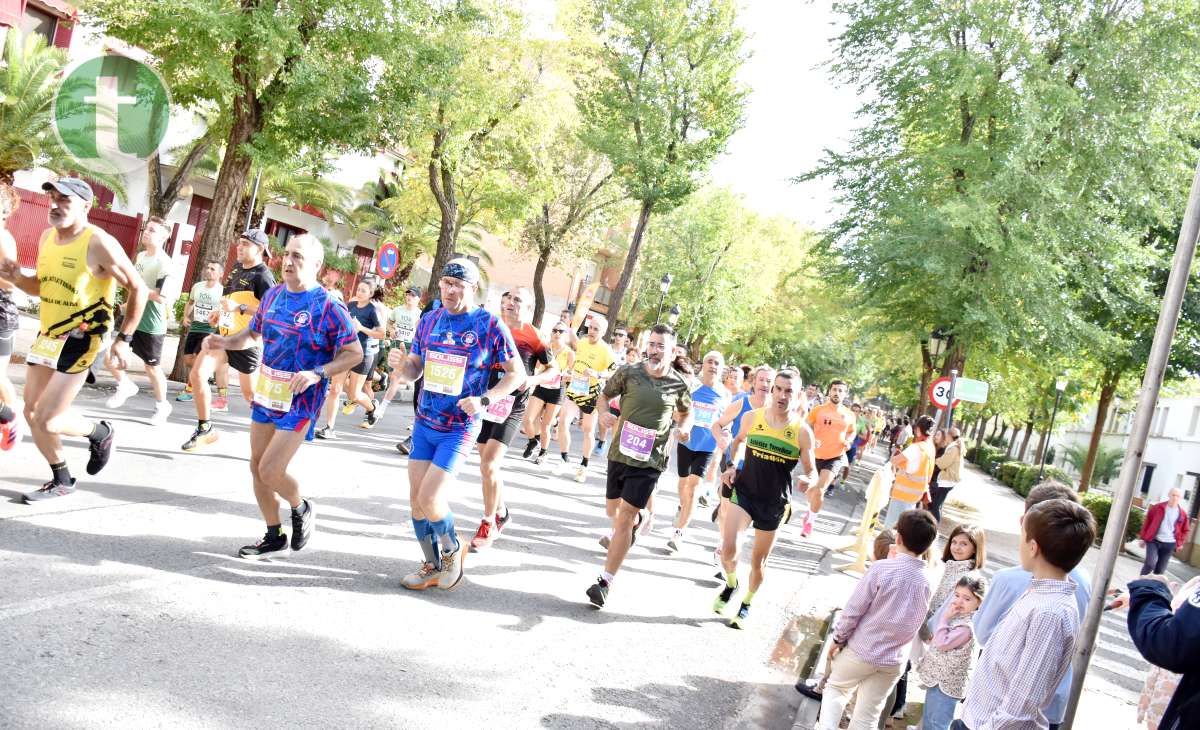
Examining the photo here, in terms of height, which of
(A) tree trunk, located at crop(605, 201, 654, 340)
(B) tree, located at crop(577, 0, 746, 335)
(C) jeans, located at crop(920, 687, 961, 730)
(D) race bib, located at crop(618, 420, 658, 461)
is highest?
(B) tree, located at crop(577, 0, 746, 335)

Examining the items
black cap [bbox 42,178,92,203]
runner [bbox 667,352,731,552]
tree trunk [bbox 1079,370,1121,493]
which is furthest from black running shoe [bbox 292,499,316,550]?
tree trunk [bbox 1079,370,1121,493]

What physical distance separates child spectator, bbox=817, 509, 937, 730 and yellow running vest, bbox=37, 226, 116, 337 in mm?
4844

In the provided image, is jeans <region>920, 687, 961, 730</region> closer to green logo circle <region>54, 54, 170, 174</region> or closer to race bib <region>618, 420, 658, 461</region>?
race bib <region>618, 420, 658, 461</region>

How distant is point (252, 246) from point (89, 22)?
703 cm

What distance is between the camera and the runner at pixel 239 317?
884 cm

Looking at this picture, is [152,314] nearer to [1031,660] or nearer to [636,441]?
[636,441]

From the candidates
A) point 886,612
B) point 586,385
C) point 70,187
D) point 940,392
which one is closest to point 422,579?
point 886,612

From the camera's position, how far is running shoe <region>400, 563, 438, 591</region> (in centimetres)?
594

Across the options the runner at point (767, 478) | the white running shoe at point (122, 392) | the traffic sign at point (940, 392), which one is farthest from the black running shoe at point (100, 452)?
the traffic sign at point (940, 392)

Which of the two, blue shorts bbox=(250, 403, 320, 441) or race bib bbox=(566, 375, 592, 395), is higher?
race bib bbox=(566, 375, 592, 395)

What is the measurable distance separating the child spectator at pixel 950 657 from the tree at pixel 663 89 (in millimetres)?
24461

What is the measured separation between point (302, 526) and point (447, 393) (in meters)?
1.24

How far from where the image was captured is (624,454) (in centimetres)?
696

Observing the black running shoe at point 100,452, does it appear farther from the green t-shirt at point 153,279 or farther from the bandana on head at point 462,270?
the green t-shirt at point 153,279
